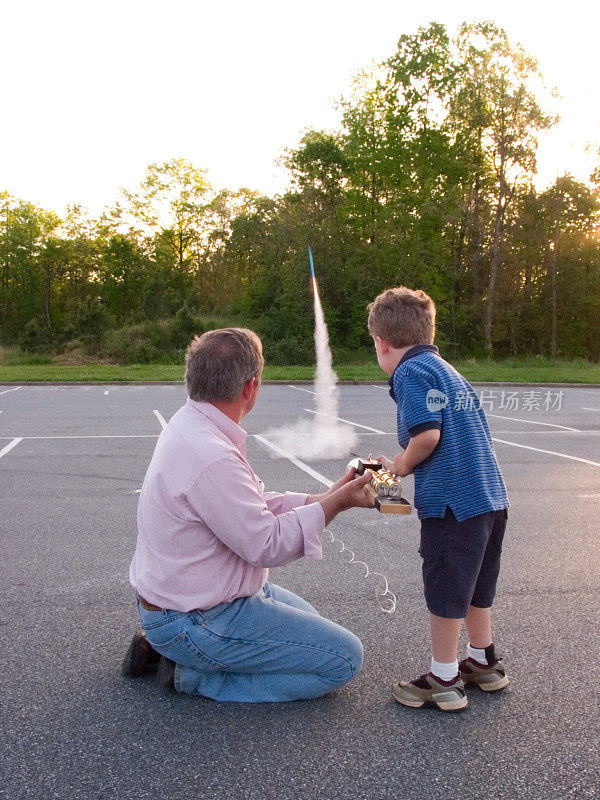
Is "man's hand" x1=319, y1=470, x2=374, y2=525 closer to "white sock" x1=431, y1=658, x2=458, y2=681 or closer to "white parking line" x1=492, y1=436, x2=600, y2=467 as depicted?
"white sock" x1=431, y1=658, x2=458, y2=681

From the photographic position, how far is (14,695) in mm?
3174

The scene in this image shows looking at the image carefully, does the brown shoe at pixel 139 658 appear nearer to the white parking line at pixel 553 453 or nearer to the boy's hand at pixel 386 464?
the boy's hand at pixel 386 464

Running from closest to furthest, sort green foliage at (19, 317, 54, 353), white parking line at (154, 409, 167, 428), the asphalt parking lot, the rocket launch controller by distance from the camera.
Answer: the asphalt parking lot, the rocket launch controller, white parking line at (154, 409, 167, 428), green foliage at (19, 317, 54, 353)

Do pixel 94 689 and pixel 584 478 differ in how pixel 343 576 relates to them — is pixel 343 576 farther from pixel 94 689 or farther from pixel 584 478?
pixel 584 478

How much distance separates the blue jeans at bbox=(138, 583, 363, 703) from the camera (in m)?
2.96

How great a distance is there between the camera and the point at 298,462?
9.27 m

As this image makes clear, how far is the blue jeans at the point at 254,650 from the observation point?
296cm

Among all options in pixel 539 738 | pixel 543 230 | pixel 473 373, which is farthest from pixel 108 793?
pixel 543 230

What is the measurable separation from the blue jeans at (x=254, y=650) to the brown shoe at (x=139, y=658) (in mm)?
236

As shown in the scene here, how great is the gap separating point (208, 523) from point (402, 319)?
117 cm

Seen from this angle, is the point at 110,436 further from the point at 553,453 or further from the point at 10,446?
the point at 553,453

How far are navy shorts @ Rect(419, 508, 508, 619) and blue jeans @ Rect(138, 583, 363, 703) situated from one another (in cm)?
43

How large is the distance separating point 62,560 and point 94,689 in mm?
2020

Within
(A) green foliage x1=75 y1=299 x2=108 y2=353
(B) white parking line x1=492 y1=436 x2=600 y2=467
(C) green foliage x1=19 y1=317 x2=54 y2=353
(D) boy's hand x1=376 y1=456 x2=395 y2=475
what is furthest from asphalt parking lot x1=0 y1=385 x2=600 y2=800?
(C) green foliage x1=19 y1=317 x2=54 y2=353
